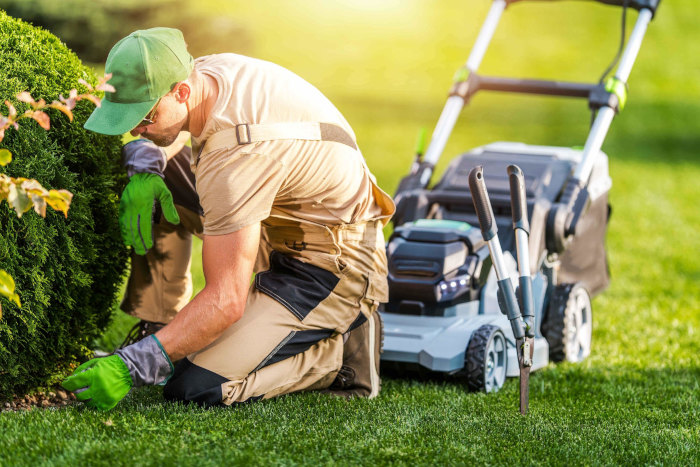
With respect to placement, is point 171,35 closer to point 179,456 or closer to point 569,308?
point 179,456

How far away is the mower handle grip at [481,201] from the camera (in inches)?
142

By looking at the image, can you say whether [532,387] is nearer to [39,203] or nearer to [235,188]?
[235,188]

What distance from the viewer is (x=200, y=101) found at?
3.41 meters

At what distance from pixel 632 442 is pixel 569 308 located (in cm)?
136

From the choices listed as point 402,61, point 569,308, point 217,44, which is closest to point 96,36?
point 217,44

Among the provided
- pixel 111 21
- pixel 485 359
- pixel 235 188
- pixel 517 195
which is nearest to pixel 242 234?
pixel 235 188

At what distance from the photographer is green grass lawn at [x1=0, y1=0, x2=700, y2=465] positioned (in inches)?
121

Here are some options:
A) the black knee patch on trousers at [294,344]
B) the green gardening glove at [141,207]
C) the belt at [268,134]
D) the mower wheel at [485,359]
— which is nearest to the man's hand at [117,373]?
the black knee patch on trousers at [294,344]

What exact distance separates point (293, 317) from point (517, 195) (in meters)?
0.95

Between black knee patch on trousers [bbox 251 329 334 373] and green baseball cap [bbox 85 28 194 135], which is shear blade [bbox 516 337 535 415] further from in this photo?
green baseball cap [bbox 85 28 194 135]

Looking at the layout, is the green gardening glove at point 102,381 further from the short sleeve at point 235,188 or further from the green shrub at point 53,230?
the short sleeve at point 235,188

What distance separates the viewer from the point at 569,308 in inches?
184

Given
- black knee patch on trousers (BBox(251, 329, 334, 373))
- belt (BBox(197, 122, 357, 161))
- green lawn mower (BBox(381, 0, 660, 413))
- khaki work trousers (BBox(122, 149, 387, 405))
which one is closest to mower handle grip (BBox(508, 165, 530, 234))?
green lawn mower (BBox(381, 0, 660, 413))

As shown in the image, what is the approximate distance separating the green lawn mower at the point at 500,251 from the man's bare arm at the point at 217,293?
892 mm
